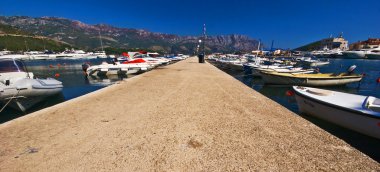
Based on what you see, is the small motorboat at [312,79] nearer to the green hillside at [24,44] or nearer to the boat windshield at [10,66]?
the boat windshield at [10,66]

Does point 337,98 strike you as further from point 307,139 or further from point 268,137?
point 268,137

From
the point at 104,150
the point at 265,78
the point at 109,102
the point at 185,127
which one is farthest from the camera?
the point at 265,78

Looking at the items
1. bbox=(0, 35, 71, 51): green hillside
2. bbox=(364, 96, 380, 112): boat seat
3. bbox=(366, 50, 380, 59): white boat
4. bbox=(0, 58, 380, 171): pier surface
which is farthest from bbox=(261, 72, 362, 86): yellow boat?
bbox=(0, 35, 71, 51): green hillside

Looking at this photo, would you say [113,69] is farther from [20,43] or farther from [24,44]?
[24,44]

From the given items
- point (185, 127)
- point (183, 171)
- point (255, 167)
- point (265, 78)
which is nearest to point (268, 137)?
point (255, 167)

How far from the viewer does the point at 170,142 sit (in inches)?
151

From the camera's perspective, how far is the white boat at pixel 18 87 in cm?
765

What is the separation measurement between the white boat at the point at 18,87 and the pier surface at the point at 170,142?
341 centimetres

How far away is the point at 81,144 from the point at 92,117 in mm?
1771

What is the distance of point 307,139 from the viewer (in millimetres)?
4020

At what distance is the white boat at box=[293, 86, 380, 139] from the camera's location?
17.5 ft

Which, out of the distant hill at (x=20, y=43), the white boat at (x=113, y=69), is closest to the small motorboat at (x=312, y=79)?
the white boat at (x=113, y=69)

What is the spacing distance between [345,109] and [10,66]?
47.8ft

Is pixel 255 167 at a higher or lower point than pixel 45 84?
lower
